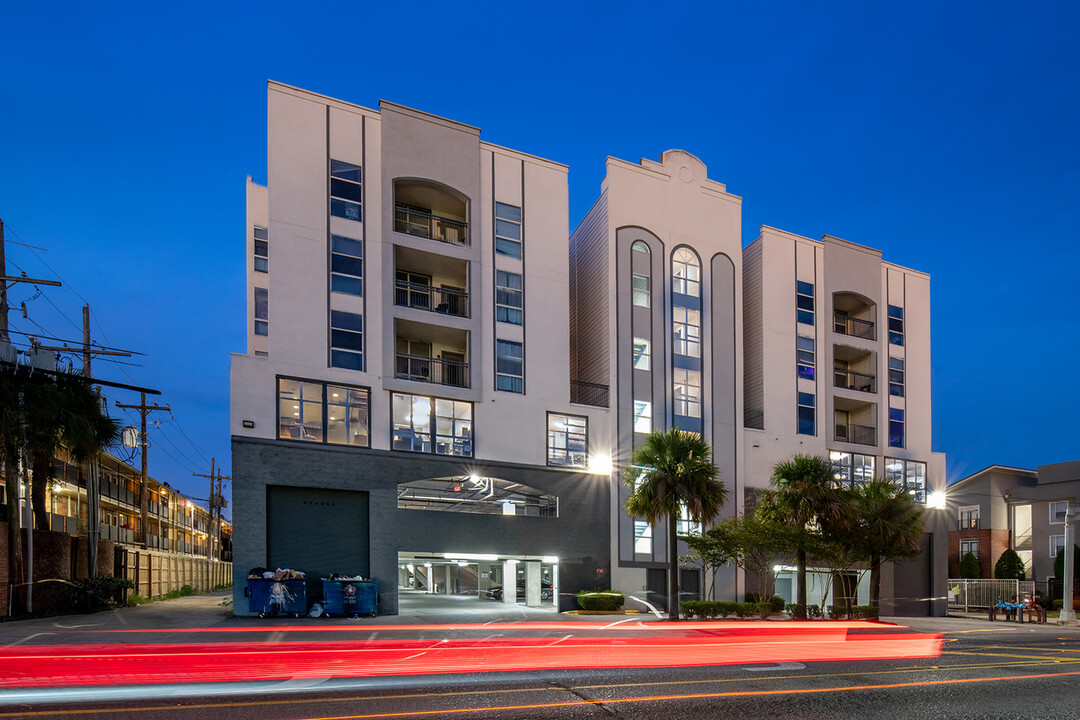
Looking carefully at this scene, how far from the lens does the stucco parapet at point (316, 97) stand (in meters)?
31.2

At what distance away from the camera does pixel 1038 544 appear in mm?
52938

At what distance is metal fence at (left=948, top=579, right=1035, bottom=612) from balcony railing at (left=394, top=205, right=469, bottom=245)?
125 ft

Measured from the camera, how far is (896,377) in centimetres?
4659

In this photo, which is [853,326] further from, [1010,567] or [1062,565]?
[1010,567]

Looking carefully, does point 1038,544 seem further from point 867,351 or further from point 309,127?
point 309,127

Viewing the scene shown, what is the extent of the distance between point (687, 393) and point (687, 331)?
10.9 ft

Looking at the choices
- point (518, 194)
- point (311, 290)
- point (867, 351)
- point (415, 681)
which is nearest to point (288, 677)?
point (415, 681)

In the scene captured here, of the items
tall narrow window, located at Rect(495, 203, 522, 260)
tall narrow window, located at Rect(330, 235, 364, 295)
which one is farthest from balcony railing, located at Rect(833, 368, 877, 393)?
tall narrow window, located at Rect(330, 235, 364, 295)

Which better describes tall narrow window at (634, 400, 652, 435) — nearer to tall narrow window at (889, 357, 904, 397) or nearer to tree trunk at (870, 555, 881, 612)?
tree trunk at (870, 555, 881, 612)

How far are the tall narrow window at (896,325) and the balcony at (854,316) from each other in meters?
1.48

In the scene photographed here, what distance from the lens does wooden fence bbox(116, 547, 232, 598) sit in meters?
40.8

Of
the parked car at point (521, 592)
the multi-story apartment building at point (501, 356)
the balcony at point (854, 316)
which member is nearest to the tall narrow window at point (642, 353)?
the multi-story apartment building at point (501, 356)

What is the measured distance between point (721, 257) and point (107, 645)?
110ft

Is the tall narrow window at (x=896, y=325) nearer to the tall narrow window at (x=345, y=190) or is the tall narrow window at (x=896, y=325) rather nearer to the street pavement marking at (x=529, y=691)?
the tall narrow window at (x=345, y=190)
